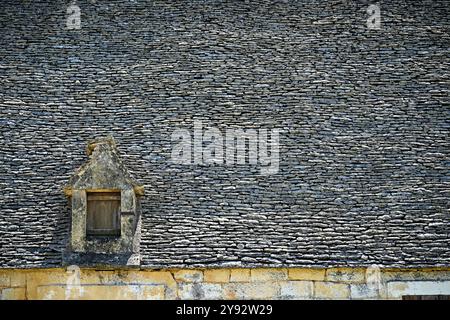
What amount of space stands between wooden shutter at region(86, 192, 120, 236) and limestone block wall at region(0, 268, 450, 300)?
50 cm

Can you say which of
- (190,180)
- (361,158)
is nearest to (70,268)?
(190,180)

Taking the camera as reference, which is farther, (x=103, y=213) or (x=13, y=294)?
(x=103, y=213)

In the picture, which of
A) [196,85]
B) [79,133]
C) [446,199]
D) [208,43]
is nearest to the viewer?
[446,199]

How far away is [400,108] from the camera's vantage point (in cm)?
1049

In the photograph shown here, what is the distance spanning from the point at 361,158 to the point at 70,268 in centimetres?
374

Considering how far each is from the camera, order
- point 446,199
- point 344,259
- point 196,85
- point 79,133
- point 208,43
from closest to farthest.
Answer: point 344,259 → point 446,199 → point 79,133 → point 196,85 → point 208,43

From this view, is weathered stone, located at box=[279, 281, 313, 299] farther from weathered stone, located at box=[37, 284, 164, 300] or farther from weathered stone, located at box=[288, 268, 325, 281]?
weathered stone, located at box=[37, 284, 164, 300]

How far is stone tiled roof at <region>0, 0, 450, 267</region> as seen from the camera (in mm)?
8945

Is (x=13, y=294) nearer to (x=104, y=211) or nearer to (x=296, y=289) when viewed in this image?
(x=104, y=211)

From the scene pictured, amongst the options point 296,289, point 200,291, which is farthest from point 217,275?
point 296,289

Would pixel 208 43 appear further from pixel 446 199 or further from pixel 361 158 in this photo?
pixel 446 199

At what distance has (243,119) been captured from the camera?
33.9 ft

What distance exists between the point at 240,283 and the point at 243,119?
2.42 m

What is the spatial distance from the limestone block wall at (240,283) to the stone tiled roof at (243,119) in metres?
0.20
